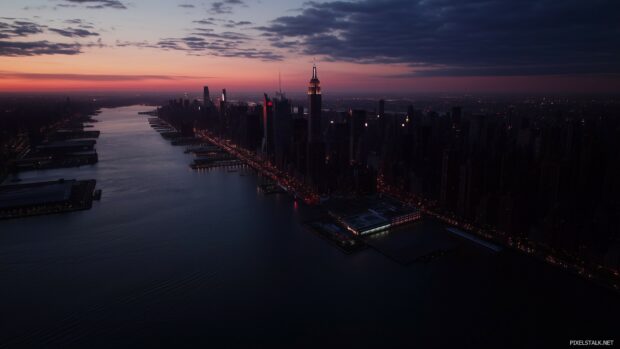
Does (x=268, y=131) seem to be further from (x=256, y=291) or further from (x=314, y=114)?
(x=256, y=291)

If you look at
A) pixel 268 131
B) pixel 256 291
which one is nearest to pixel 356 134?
pixel 268 131

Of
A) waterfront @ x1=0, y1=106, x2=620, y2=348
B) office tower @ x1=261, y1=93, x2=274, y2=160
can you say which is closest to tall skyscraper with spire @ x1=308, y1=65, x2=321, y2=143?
office tower @ x1=261, y1=93, x2=274, y2=160

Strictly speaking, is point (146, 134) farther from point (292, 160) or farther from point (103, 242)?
point (103, 242)

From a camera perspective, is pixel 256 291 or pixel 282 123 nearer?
pixel 256 291

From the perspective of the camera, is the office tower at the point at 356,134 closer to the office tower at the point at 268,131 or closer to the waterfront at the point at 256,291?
the office tower at the point at 268,131

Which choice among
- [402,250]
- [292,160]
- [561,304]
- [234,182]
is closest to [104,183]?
[234,182]

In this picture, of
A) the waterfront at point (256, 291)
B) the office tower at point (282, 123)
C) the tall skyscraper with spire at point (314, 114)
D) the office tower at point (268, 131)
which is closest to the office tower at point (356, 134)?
the tall skyscraper with spire at point (314, 114)

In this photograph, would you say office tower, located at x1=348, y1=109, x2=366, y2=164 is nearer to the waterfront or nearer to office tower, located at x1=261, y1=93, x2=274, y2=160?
office tower, located at x1=261, y1=93, x2=274, y2=160

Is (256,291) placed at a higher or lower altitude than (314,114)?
lower
